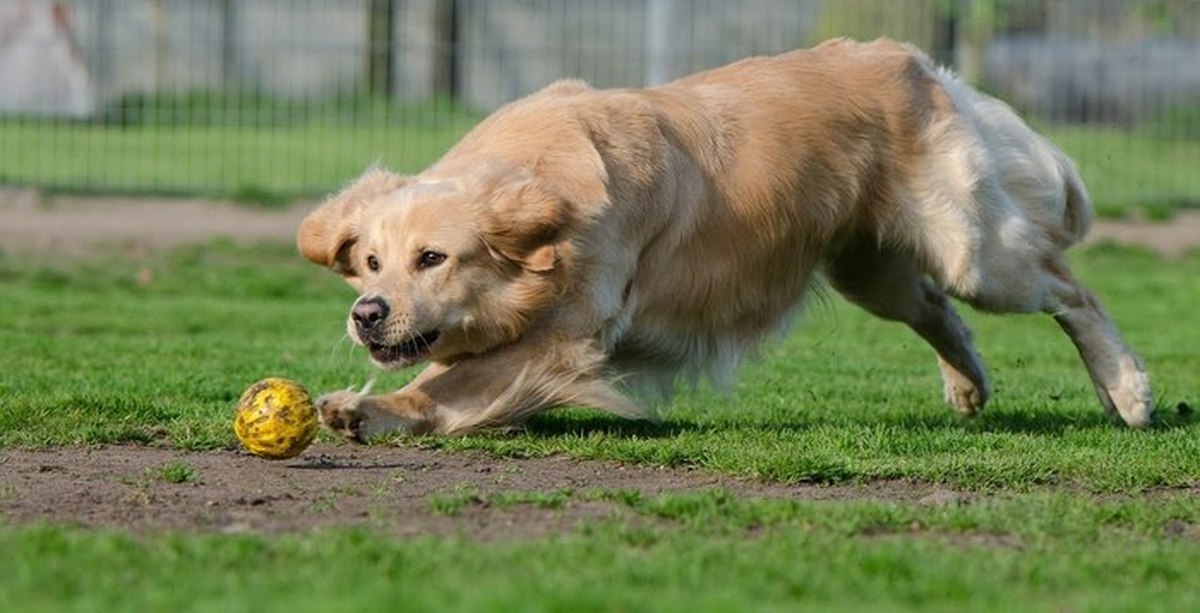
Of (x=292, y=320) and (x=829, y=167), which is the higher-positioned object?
(x=829, y=167)

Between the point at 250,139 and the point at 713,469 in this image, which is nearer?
the point at 713,469

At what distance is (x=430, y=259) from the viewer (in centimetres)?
742

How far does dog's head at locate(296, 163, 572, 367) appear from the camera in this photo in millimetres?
7332

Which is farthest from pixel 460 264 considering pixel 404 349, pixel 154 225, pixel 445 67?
pixel 445 67

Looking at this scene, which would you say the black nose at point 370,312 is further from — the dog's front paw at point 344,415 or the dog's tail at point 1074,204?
the dog's tail at point 1074,204

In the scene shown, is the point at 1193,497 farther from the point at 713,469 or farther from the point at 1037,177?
the point at 1037,177

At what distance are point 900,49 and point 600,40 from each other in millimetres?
10692

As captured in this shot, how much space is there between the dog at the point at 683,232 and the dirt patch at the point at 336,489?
0.51m

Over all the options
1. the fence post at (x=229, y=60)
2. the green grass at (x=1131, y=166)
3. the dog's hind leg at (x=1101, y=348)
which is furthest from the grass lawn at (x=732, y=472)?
the fence post at (x=229, y=60)

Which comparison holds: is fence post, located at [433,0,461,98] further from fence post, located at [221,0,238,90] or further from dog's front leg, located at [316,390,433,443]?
dog's front leg, located at [316,390,433,443]

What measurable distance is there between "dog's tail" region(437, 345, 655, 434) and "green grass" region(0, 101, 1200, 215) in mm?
9560

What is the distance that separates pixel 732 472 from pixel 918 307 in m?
2.38

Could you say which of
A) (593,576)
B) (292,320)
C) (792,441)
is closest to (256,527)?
(593,576)

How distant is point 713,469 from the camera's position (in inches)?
269
